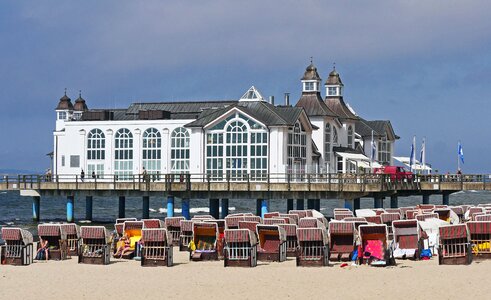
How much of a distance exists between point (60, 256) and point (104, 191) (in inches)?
1042

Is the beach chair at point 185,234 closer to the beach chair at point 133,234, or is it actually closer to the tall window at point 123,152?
the beach chair at point 133,234

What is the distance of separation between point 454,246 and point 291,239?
203 inches

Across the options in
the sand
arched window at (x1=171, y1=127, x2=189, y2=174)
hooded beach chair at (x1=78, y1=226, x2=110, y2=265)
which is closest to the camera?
the sand

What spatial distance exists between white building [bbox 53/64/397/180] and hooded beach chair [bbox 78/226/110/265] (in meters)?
22.8

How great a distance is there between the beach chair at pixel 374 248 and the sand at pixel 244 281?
0.41 metres

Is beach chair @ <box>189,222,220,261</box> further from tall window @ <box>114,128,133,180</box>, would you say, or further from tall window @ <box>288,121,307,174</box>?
tall window @ <box>114,128,133,180</box>

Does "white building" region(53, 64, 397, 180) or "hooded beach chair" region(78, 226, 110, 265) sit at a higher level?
"white building" region(53, 64, 397, 180)

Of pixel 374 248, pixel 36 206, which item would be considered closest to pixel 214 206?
pixel 36 206

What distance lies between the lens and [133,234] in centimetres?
2939

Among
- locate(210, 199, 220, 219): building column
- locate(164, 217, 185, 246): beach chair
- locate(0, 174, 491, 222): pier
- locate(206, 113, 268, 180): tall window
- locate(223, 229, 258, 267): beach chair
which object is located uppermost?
locate(206, 113, 268, 180): tall window

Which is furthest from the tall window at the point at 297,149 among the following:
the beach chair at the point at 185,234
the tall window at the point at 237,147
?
the beach chair at the point at 185,234

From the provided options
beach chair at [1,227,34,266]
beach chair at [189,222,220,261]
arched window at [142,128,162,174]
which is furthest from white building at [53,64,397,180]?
beach chair at [1,227,34,266]

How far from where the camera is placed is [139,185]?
2036 inches

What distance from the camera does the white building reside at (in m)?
55.5
